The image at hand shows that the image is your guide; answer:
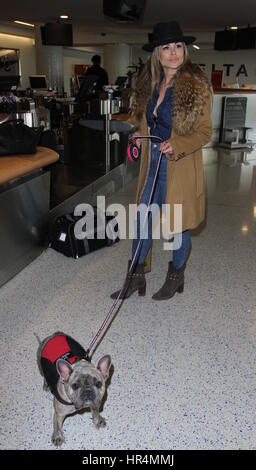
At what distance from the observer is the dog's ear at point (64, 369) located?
123 cm

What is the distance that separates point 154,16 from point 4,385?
11.4 m

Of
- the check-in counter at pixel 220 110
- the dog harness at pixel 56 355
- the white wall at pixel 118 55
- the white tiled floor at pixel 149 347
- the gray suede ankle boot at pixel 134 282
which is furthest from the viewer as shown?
the white wall at pixel 118 55

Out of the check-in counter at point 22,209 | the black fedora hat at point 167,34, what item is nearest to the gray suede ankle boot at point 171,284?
the check-in counter at point 22,209

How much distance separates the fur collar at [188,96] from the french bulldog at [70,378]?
1.12 m

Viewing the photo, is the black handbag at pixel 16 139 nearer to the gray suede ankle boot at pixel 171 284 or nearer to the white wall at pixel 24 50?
the gray suede ankle boot at pixel 171 284

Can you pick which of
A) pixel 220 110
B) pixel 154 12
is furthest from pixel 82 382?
pixel 154 12

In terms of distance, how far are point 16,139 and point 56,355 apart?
1726 millimetres

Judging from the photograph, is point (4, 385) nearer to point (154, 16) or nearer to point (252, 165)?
point (252, 165)

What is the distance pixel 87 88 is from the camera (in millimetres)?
6730

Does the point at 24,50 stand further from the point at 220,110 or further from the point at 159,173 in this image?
the point at 159,173

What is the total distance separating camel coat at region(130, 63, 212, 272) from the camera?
193 centimetres

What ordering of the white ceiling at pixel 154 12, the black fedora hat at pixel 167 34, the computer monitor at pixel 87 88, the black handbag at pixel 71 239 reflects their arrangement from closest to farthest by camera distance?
the black fedora hat at pixel 167 34 → the black handbag at pixel 71 239 → the computer monitor at pixel 87 88 → the white ceiling at pixel 154 12

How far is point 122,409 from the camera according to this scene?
1.61 m
